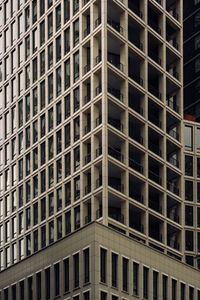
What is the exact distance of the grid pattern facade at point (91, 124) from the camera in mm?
117312

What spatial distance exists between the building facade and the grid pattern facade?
0.13 meters

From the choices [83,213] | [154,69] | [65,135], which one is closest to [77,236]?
[83,213]

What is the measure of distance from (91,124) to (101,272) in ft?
53.0

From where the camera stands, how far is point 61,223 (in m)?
120

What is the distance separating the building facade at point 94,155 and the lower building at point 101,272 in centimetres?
12

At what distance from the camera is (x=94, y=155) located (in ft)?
380

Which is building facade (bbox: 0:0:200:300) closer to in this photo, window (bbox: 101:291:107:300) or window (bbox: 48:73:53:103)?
window (bbox: 101:291:107:300)

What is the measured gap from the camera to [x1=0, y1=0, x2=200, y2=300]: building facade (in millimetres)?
114750

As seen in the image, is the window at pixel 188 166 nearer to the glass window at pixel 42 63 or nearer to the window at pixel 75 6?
the glass window at pixel 42 63

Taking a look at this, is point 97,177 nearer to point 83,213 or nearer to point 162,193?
point 83,213

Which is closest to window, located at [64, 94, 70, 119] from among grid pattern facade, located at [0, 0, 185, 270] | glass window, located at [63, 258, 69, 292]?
grid pattern facade, located at [0, 0, 185, 270]

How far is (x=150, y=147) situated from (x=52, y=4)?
1990cm

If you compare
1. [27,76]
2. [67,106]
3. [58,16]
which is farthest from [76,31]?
[27,76]

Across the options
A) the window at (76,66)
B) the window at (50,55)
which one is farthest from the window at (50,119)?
the window at (76,66)
